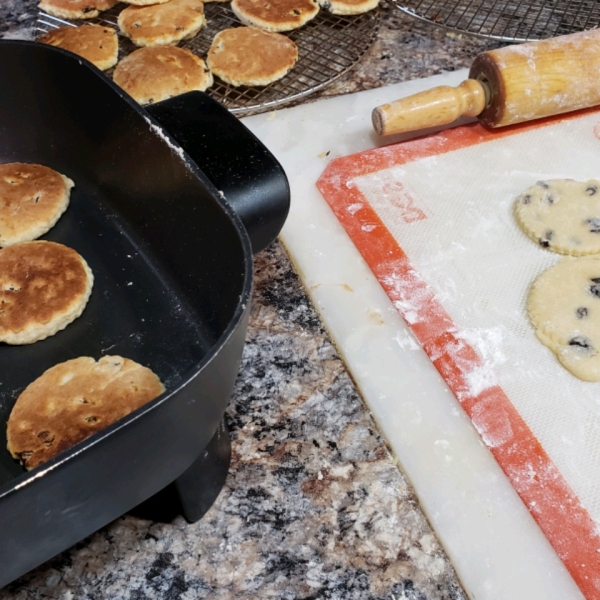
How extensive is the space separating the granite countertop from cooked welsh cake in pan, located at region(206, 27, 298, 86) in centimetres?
64

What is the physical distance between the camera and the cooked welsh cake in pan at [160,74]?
50.5 inches

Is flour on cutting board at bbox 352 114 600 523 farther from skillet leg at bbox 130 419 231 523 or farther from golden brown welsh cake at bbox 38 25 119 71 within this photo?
golden brown welsh cake at bbox 38 25 119 71

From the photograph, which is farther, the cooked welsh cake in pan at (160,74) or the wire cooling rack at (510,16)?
the wire cooling rack at (510,16)

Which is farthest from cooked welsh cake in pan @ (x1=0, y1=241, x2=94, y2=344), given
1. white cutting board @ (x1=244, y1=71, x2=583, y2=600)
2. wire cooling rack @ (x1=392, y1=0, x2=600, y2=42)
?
wire cooling rack @ (x1=392, y1=0, x2=600, y2=42)

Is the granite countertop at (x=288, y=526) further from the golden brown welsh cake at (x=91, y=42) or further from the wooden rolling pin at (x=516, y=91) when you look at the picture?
the golden brown welsh cake at (x=91, y=42)

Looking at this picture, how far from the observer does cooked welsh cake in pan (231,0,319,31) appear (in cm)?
147

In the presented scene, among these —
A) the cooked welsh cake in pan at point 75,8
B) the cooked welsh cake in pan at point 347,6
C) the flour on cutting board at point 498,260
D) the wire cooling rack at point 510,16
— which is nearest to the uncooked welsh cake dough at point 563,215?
the flour on cutting board at point 498,260

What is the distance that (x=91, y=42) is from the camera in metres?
1.38

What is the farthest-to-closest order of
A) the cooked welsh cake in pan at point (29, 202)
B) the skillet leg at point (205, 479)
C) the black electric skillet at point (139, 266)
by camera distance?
the cooked welsh cake in pan at point (29, 202)
the skillet leg at point (205, 479)
the black electric skillet at point (139, 266)

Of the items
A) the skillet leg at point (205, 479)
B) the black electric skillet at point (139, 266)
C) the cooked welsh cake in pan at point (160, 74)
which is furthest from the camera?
the cooked welsh cake in pan at point (160, 74)

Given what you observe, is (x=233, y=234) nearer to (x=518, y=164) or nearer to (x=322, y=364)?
(x=322, y=364)

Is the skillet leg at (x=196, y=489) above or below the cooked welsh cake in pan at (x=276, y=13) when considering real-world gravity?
below

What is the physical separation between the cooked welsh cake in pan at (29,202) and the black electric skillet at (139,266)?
0.03 meters

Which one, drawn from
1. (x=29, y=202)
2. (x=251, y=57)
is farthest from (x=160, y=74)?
(x=29, y=202)
